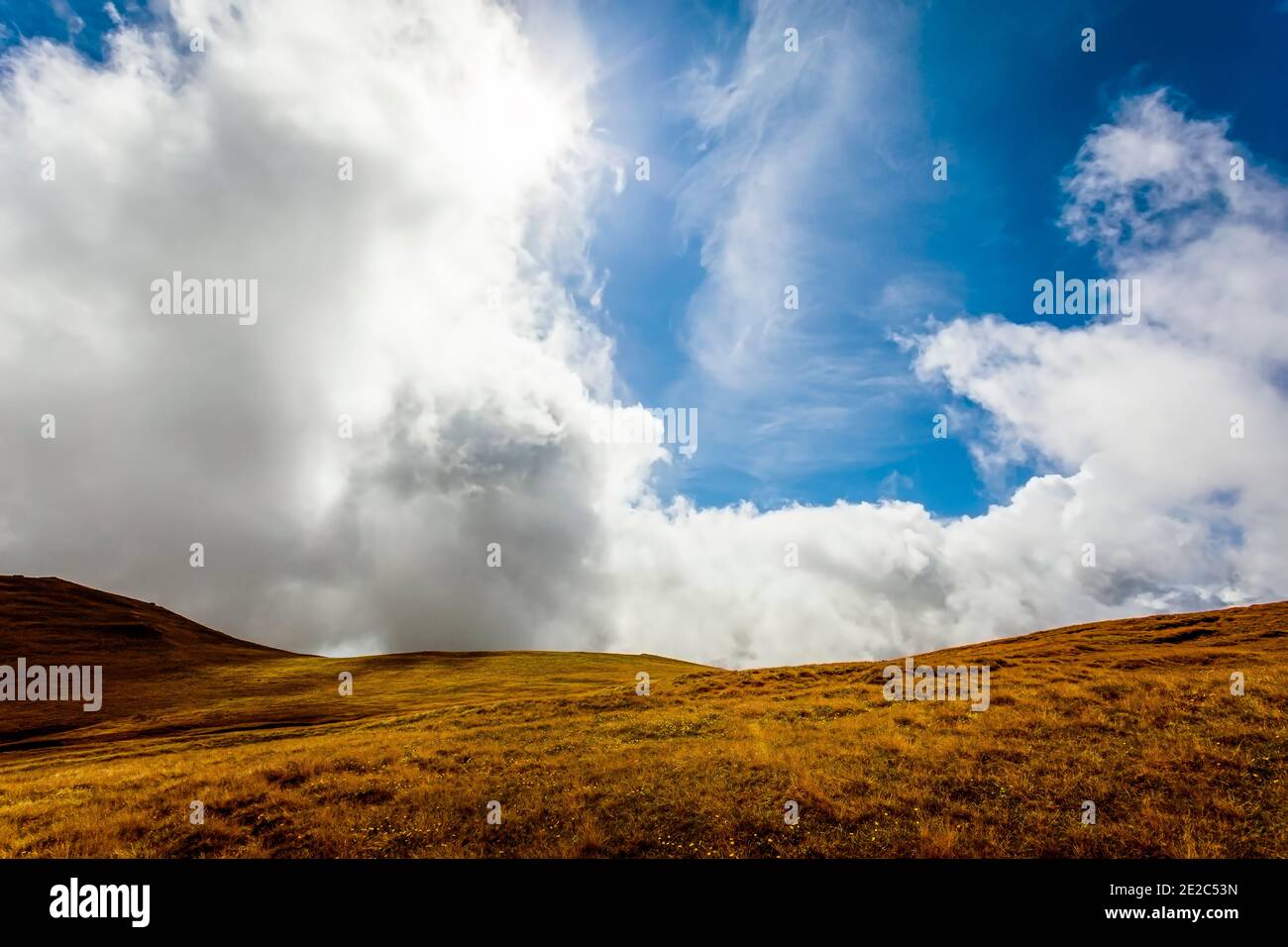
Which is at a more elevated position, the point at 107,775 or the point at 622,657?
the point at 107,775

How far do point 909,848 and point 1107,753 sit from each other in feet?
29.6

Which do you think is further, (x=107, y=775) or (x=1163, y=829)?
(x=107, y=775)

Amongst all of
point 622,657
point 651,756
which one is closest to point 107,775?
point 651,756

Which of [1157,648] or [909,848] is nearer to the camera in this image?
[909,848]

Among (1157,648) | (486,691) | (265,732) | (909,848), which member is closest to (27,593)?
(486,691)

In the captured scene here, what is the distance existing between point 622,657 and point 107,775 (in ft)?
A: 314

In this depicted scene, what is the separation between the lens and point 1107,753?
653 inches

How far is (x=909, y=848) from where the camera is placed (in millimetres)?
12133
